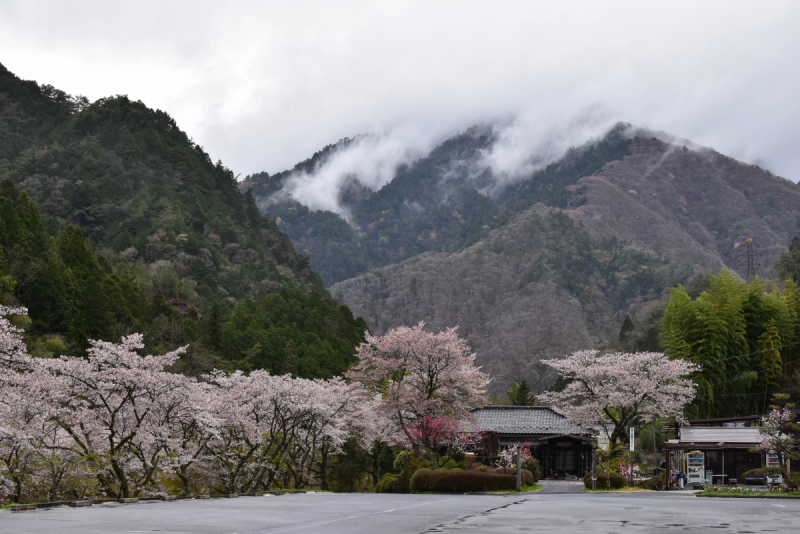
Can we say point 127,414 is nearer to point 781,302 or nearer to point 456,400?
point 456,400

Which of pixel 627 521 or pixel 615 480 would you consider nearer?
pixel 627 521

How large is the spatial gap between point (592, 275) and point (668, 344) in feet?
304

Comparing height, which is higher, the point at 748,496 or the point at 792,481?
the point at 792,481

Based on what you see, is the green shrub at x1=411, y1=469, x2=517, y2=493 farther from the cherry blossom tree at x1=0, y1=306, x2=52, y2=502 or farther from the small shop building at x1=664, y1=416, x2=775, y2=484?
the cherry blossom tree at x1=0, y1=306, x2=52, y2=502

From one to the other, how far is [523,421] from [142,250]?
52.4 meters

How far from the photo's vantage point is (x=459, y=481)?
1084 inches

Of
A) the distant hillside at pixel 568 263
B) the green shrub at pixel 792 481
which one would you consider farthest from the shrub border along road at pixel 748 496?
the distant hillside at pixel 568 263

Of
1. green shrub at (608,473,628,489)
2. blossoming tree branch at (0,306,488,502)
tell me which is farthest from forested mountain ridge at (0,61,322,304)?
green shrub at (608,473,628,489)

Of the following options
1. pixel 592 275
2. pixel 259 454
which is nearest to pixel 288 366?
pixel 259 454

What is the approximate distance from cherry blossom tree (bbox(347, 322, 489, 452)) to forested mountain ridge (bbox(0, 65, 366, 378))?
54.6ft

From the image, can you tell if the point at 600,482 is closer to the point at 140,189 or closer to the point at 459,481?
the point at 459,481

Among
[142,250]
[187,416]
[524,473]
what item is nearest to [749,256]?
[524,473]

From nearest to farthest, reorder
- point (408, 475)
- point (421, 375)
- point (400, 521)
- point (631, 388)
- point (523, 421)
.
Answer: point (400, 521) → point (408, 475) → point (421, 375) → point (631, 388) → point (523, 421)

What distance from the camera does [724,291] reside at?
44.3 meters
